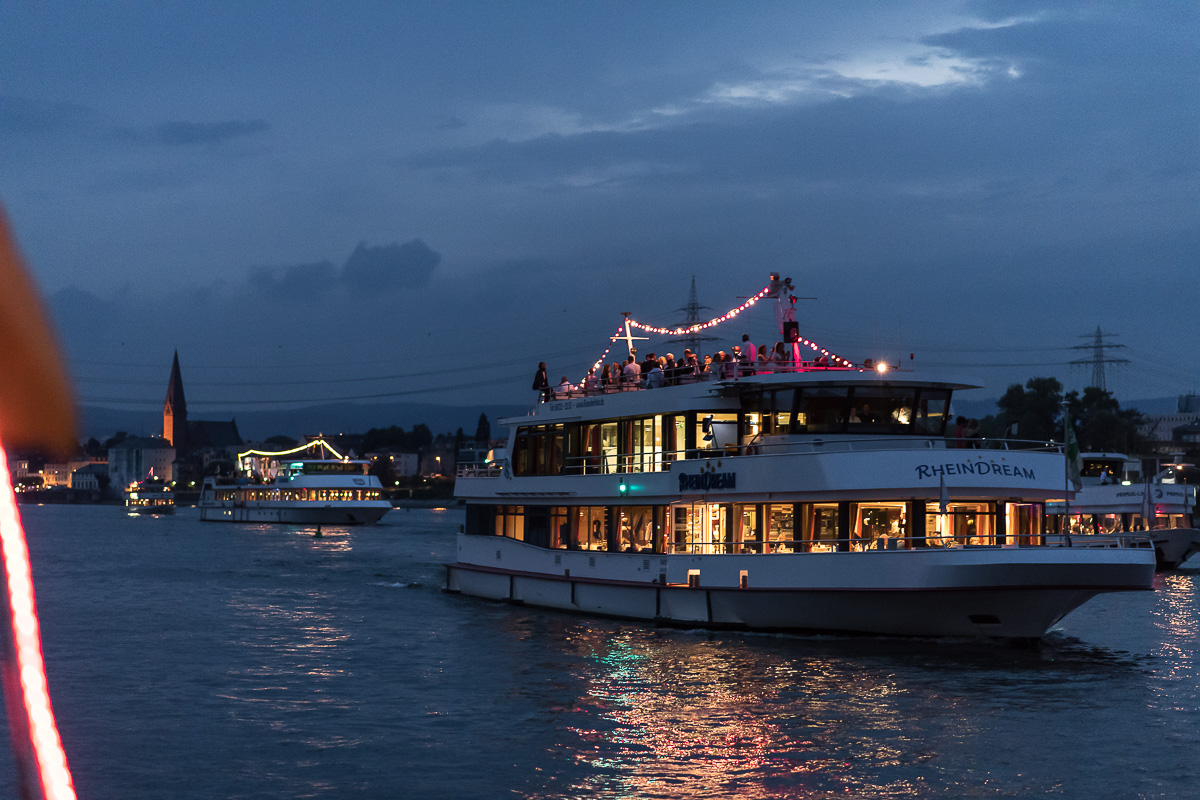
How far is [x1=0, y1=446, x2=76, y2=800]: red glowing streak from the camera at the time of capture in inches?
94.2

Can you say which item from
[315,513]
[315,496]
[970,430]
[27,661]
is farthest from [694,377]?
[315,496]

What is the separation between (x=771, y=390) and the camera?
2939 centimetres

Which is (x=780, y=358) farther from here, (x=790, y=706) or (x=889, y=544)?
(x=790, y=706)

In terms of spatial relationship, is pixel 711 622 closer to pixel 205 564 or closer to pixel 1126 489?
pixel 205 564

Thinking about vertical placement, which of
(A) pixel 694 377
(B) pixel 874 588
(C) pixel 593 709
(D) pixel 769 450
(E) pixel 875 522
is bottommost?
(C) pixel 593 709

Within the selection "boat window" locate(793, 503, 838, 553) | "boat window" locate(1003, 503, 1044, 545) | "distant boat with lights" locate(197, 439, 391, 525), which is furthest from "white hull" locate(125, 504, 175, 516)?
"boat window" locate(1003, 503, 1044, 545)

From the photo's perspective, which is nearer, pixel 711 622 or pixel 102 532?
pixel 711 622

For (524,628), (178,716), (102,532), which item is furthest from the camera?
(102,532)

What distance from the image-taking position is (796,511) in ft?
91.3

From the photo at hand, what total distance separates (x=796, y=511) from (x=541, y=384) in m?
12.1

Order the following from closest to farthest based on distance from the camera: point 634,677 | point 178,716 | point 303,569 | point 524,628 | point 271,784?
point 271,784
point 178,716
point 634,677
point 524,628
point 303,569

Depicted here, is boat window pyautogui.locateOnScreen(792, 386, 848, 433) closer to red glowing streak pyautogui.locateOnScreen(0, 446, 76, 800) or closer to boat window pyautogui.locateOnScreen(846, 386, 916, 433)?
boat window pyautogui.locateOnScreen(846, 386, 916, 433)

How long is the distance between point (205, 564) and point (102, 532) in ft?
164

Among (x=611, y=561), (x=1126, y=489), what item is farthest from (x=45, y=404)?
(x=1126, y=489)
